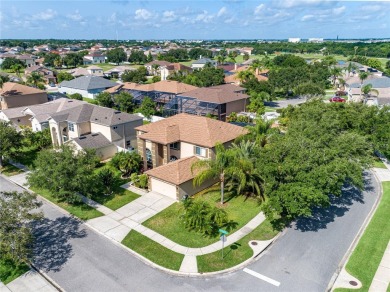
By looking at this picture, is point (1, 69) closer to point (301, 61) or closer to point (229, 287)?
point (301, 61)

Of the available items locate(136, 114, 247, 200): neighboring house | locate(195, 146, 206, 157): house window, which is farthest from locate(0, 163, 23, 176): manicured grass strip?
locate(195, 146, 206, 157): house window

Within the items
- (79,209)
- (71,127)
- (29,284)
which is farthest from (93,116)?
(29,284)

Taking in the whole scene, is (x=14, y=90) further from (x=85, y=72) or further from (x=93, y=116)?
(x=85, y=72)

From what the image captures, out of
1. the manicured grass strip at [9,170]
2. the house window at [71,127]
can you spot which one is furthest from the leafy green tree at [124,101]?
the manicured grass strip at [9,170]

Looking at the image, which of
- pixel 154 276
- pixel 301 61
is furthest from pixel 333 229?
pixel 301 61

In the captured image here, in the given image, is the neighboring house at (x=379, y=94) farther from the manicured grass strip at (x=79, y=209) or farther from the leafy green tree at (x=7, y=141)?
the leafy green tree at (x=7, y=141)

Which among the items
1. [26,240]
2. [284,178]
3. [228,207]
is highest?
[284,178]
